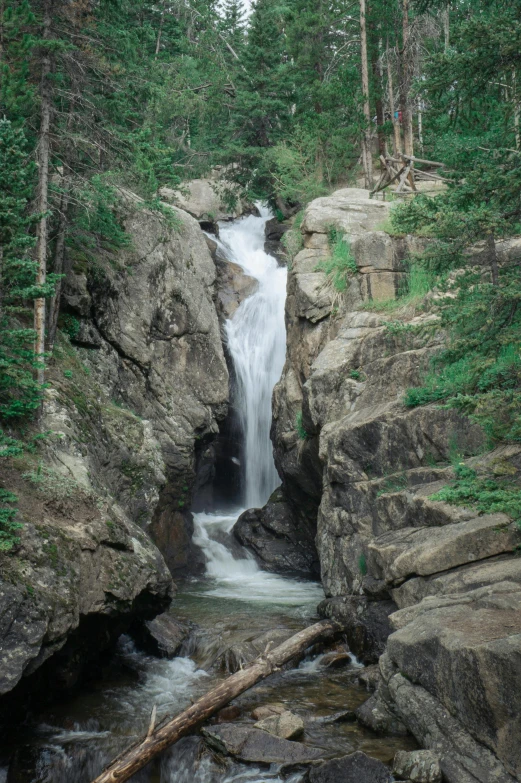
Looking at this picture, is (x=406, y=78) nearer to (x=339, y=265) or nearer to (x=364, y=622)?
(x=339, y=265)

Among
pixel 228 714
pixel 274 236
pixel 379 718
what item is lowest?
pixel 228 714

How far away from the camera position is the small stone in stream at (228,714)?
867cm

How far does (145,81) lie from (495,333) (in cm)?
1029

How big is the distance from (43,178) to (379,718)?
34.0ft

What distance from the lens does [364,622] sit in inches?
420

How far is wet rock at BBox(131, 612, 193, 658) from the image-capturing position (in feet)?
37.8

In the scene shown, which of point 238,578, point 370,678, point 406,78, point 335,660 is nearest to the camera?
point 370,678

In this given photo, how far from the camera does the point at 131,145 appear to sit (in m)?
13.5

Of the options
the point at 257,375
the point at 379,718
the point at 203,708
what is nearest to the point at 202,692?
the point at 203,708

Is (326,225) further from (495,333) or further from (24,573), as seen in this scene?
(24,573)

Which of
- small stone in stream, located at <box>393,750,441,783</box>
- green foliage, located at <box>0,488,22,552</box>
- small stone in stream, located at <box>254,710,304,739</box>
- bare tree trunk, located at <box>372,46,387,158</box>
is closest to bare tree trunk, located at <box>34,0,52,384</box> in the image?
green foliage, located at <box>0,488,22,552</box>

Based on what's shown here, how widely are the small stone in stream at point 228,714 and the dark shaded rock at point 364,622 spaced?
2647 mm

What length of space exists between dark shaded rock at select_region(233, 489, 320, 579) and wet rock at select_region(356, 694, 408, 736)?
9.33 meters

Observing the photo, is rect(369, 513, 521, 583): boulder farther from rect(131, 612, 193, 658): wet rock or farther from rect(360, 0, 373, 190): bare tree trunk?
rect(360, 0, 373, 190): bare tree trunk
